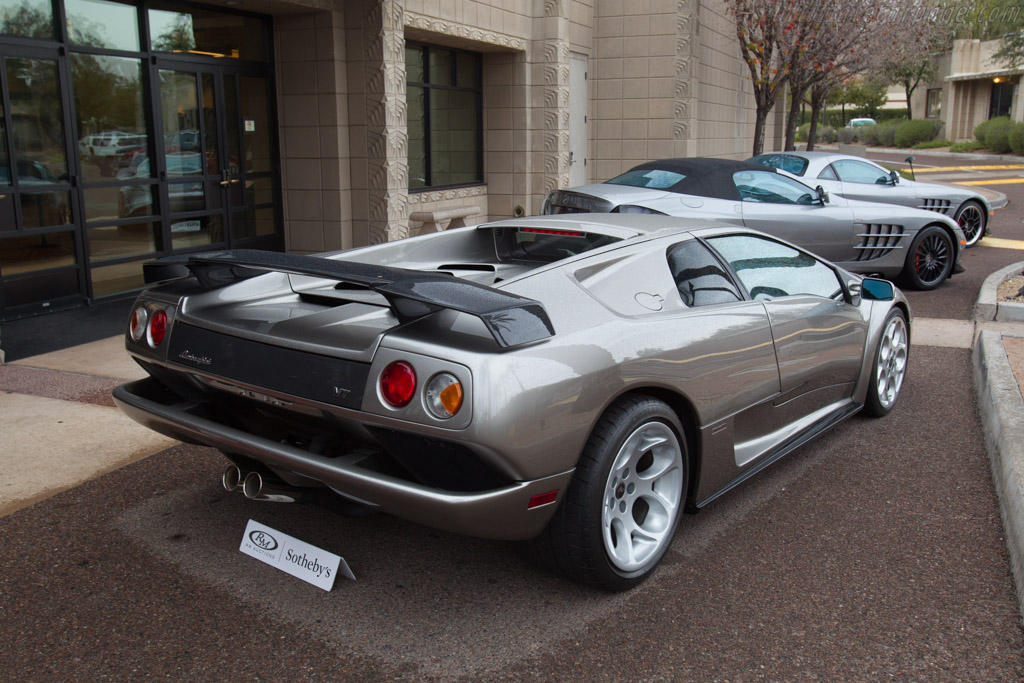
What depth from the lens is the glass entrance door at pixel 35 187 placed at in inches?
302

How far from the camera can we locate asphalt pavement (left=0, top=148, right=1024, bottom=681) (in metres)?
3.06

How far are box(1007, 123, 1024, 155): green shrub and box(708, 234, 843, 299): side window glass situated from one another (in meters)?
43.4

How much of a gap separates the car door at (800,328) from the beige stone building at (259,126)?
639cm

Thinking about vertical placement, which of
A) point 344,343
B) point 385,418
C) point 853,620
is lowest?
point 853,620

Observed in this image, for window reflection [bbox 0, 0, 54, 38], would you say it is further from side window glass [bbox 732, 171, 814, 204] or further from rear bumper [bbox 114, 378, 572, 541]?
side window glass [bbox 732, 171, 814, 204]

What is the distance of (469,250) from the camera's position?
4.83m

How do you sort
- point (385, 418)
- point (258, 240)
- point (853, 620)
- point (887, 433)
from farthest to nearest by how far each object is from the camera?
point (258, 240), point (887, 433), point (853, 620), point (385, 418)

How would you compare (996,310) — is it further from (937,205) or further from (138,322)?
(138,322)

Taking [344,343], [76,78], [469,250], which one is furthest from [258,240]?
[344,343]

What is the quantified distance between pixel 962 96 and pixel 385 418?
63771 mm

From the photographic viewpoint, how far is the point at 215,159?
10000mm

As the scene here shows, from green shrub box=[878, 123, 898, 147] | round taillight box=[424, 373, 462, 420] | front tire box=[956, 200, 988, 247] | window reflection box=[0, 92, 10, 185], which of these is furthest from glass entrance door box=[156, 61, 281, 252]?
green shrub box=[878, 123, 898, 147]

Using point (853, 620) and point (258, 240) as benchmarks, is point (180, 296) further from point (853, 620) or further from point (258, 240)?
point (258, 240)

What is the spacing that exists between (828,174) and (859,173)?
0.58m
